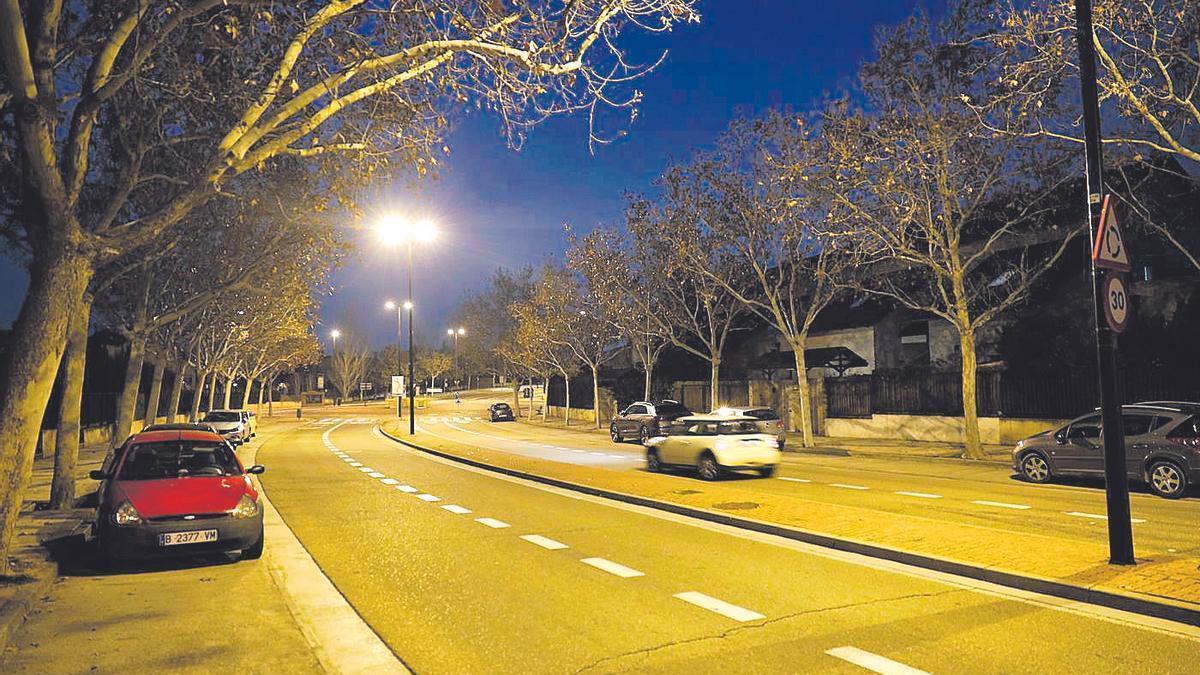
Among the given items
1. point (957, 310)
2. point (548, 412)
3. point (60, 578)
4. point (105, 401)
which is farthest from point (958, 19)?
point (548, 412)

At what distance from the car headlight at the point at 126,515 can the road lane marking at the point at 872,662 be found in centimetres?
753

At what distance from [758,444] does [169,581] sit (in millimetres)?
12130

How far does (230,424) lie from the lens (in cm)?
3394

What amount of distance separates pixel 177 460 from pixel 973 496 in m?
13.2

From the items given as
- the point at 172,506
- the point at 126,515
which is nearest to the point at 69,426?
the point at 126,515

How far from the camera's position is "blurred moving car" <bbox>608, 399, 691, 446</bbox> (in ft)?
106

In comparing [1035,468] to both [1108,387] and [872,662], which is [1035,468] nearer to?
[1108,387]

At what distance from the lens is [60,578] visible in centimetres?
872

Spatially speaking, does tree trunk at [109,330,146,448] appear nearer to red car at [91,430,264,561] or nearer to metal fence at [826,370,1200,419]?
red car at [91,430,264,561]

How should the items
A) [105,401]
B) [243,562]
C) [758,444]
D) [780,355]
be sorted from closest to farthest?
[243,562]
[758,444]
[105,401]
[780,355]

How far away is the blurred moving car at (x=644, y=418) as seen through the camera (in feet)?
106

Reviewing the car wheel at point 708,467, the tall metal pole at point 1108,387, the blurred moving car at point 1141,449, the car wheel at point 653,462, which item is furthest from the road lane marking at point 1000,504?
the car wheel at point 653,462

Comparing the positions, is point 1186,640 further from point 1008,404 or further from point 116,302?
point 116,302

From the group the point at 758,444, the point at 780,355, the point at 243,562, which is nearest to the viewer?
the point at 243,562
